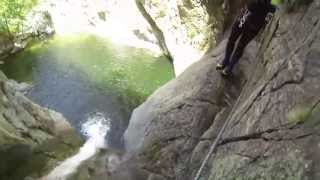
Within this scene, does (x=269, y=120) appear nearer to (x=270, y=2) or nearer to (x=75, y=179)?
(x=270, y=2)

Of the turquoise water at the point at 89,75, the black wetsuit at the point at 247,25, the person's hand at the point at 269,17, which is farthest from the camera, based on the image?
the turquoise water at the point at 89,75

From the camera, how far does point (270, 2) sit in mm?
10266

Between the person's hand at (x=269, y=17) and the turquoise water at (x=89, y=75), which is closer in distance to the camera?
the person's hand at (x=269, y=17)

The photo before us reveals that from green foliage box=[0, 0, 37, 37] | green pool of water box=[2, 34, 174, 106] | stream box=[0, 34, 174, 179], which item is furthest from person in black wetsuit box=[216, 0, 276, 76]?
green foliage box=[0, 0, 37, 37]

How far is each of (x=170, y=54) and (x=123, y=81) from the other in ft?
11.9

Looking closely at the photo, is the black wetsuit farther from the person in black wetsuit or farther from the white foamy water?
the white foamy water

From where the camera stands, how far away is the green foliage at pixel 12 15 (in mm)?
27048

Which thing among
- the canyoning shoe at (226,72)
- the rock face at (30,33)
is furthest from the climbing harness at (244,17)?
the rock face at (30,33)

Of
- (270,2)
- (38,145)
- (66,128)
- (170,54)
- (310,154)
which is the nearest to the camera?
(310,154)

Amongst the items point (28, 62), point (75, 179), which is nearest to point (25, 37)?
point (28, 62)

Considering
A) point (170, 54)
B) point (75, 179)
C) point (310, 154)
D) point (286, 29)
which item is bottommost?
point (170, 54)

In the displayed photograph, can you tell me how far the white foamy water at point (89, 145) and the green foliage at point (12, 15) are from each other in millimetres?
12249

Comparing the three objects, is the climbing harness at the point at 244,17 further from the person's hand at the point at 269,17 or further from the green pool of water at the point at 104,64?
the green pool of water at the point at 104,64

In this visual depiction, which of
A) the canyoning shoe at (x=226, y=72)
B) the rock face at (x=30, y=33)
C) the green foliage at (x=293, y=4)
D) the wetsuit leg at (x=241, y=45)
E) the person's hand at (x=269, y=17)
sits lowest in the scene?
the canyoning shoe at (x=226, y=72)
